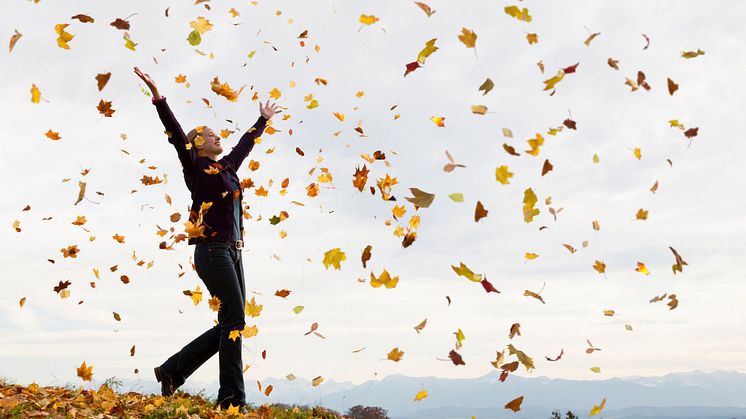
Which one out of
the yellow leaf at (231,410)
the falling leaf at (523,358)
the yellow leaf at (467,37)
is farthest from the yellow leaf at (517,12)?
the yellow leaf at (231,410)

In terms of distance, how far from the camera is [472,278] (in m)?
5.88

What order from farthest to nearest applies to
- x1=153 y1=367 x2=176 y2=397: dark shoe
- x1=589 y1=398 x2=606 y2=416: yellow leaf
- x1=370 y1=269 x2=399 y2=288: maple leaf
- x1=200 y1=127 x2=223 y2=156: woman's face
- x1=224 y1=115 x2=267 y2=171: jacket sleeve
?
x1=224 y1=115 x2=267 y2=171: jacket sleeve < x1=153 y1=367 x2=176 y2=397: dark shoe < x1=200 y1=127 x2=223 y2=156: woman's face < x1=370 y1=269 x2=399 y2=288: maple leaf < x1=589 y1=398 x2=606 y2=416: yellow leaf

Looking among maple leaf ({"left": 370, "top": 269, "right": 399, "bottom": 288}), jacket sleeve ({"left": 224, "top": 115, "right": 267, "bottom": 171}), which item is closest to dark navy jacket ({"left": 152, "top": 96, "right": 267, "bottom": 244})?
jacket sleeve ({"left": 224, "top": 115, "right": 267, "bottom": 171})

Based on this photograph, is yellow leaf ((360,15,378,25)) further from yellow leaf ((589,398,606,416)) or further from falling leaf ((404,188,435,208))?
yellow leaf ((589,398,606,416))

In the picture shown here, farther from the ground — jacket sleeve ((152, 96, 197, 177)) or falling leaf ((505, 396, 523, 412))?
jacket sleeve ((152, 96, 197, 177))

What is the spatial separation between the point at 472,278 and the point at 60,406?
439 centimetres

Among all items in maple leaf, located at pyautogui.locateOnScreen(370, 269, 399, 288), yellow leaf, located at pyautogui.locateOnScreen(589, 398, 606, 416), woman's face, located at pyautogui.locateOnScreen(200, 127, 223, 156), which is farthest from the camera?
woman's face, located at pyautogui.locateOnScreen(200, 127, 223, 156)

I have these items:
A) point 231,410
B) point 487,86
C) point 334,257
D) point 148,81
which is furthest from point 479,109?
point 231,410

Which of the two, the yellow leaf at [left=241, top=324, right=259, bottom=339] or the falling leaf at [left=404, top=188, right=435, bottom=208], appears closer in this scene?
the falling leaf at [left=404, top=188, right=435, bottom=208]

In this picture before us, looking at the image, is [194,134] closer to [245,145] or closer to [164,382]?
[245,145]

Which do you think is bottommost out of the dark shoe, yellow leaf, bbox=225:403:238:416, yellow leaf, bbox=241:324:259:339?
yellow leaf, bbox=225:403:238:416

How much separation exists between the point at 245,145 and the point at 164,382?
9.70ft

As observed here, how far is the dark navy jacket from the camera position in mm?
6402

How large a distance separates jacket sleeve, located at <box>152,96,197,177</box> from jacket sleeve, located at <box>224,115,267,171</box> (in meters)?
0.64
